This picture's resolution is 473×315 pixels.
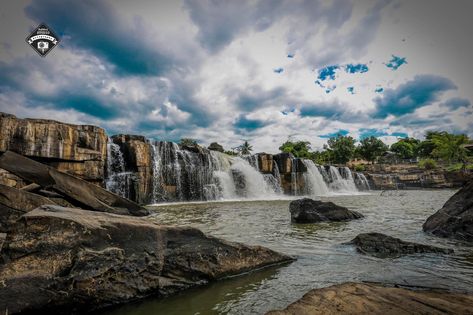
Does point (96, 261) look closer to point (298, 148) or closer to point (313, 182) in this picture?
point (313, 182)

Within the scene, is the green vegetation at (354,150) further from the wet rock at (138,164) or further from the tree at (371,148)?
the wet rock at (138,164)

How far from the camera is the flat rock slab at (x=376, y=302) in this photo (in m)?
2.40

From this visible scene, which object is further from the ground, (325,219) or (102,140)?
(102,140)

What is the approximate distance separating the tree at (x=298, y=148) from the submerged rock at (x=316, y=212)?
67107 millimetres

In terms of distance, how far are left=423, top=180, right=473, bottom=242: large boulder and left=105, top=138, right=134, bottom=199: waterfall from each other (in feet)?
70.4

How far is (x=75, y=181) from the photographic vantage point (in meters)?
7.14

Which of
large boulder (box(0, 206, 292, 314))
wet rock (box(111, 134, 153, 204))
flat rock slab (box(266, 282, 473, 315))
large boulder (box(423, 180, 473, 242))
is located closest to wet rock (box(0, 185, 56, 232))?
large boulder (box(0, 206, 292, 314))

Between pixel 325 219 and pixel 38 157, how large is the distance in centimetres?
2058

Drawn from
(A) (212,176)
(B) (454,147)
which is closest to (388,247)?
(A) (212,176)

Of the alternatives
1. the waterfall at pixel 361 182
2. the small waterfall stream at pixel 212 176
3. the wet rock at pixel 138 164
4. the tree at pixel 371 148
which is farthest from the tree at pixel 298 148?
the wet rock at pixel 138 164

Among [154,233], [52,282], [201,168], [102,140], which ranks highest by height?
[102,140]

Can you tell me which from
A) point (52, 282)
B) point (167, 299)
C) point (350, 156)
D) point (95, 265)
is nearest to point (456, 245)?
point (167, 299)

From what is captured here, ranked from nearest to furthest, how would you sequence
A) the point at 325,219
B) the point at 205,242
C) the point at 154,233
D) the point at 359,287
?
1. the point at 359,287
2. the point at 154,233
3. the point at 205,242
4. the point at 325,219

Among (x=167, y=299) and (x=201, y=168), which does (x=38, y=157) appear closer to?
(x=201, y=168)
